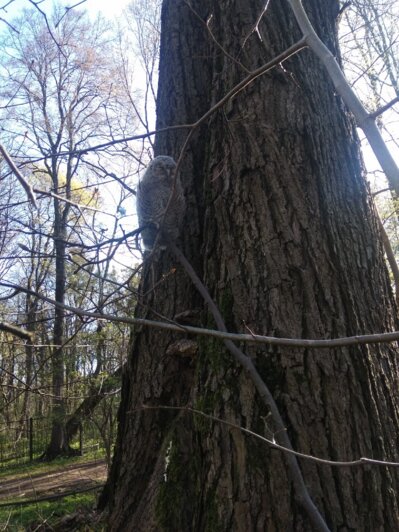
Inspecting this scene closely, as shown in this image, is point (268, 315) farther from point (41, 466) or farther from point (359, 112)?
point (41, 466)

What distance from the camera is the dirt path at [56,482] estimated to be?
719 centimetres

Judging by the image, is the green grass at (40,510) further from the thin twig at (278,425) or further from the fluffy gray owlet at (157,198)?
the thin twig at (278,425)

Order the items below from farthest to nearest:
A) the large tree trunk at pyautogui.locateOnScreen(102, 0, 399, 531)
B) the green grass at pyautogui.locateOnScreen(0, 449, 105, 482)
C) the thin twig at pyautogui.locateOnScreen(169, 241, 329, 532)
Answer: the green grass at pyautogui.locateOnScreen(0, 449, 105, 482) → the large tree trunk at pyautogui.locateOnScreen(102, 0, 399, 531) → the thin twig at pyautogui.locateOnScreen(169, 241, 329, 532)

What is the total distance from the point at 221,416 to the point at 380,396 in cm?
53

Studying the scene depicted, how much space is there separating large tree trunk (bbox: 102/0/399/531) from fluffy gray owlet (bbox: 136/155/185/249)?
0.24 ft

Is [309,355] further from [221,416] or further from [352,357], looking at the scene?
[221,416]

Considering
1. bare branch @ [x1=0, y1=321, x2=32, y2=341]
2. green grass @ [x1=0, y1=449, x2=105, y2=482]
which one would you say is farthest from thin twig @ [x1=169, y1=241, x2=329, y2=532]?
green grass @ [x1=0, y1=449, x2=105, y2=482]

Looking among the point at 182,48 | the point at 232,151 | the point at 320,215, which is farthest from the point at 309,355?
the point at 182,48

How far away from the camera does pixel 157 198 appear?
8.82 feet

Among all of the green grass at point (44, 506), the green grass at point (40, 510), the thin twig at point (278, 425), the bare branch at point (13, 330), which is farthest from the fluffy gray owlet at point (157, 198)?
the green grass at point (40, 510)

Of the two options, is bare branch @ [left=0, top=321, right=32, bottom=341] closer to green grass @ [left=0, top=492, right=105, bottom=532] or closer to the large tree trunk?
the large tree trunk

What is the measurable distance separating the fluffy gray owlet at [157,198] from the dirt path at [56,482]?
528cm

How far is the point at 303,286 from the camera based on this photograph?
1.75 meters

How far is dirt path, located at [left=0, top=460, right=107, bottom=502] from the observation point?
7188 mm
